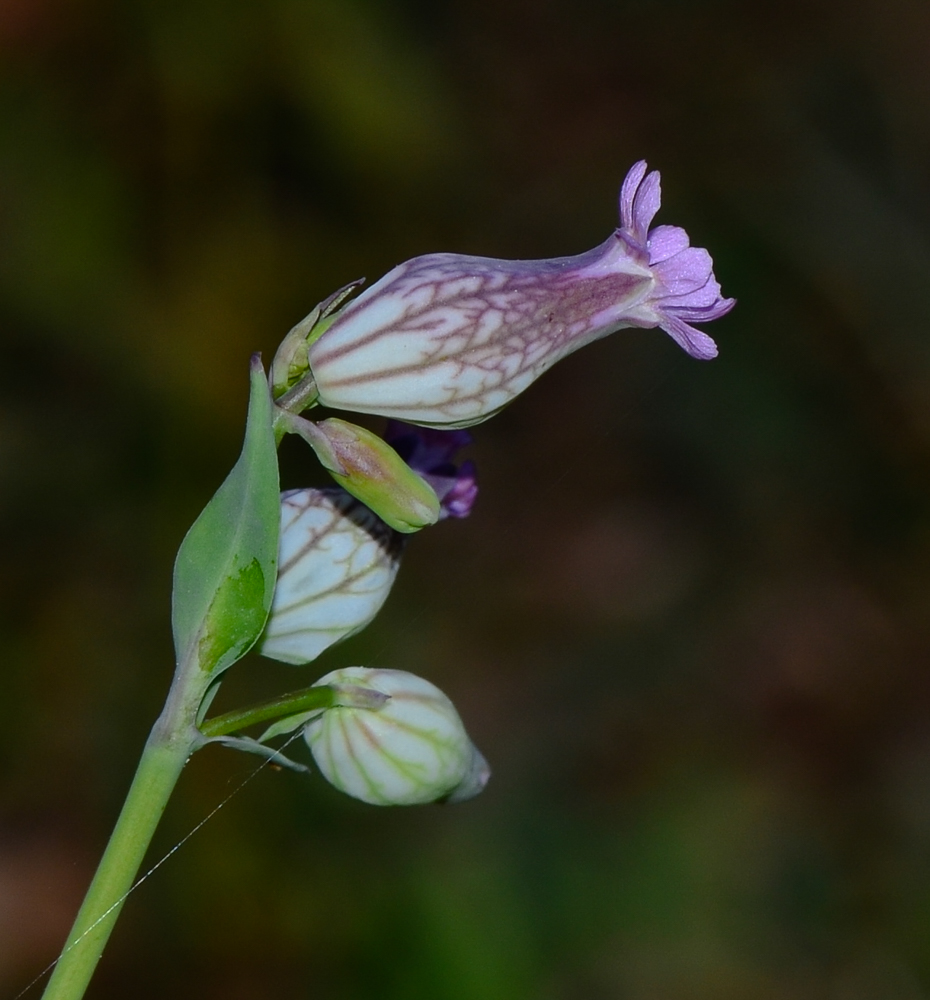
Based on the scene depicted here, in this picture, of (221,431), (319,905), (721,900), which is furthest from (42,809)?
(721,900)

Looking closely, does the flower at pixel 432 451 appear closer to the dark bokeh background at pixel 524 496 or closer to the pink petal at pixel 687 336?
the pink petal at pixel 687 336

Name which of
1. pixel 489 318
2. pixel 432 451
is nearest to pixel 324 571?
pixel 432 451

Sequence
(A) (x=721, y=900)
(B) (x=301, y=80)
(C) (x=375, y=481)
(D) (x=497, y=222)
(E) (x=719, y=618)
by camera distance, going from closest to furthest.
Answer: (C) (x=375, y=481) → (A) (x=721, y=900) → (B) (x=301, y=80) → (E) (x=719, y=618) → (D) (x=497, y=222)

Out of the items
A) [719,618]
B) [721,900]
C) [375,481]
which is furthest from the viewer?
[719,618]

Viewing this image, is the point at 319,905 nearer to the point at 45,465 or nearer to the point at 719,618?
the point at 45,465

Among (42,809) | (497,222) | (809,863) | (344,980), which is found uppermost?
(497,222)
